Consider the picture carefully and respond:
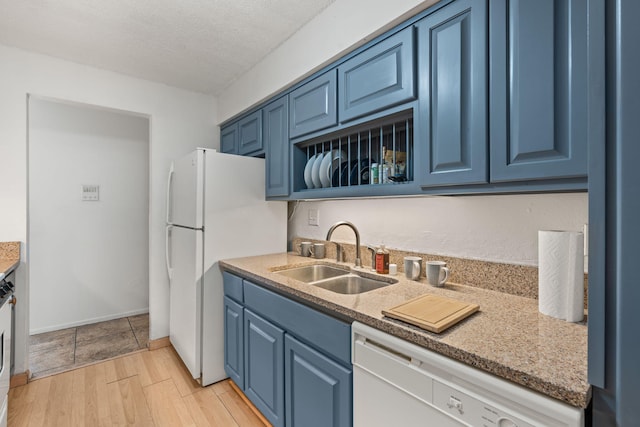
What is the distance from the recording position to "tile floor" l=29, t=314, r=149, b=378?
2.45m

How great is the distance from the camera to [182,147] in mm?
2871

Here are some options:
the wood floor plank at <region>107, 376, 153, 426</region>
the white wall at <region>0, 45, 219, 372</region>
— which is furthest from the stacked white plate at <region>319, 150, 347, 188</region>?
the wood floor plank at <region>107, 376, 153, 426</region>

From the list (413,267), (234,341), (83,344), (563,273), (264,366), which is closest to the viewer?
(563,273)

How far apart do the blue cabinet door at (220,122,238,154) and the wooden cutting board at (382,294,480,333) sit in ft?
7.08

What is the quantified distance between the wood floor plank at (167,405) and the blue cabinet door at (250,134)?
1.81 metres

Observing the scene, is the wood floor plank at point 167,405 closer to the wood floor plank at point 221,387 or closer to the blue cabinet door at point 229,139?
the wood floor plank at point 221,387

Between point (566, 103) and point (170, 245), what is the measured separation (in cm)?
266

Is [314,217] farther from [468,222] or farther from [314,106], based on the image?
[468,222]

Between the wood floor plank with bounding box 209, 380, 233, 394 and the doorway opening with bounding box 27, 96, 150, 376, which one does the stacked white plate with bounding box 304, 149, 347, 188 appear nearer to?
the wood floor plank with bounding box 209, 380, 233, 394

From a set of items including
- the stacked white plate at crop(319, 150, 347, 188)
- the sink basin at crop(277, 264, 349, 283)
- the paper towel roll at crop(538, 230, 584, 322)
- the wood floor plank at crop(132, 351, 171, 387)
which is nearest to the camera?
the paper towel roll at crop(538, 230, 584, 322)

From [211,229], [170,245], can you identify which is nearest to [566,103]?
[211,229]

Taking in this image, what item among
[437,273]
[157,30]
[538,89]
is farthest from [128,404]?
[538,89]

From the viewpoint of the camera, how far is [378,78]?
1482 millimetres

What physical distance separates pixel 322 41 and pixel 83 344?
3.20 m
